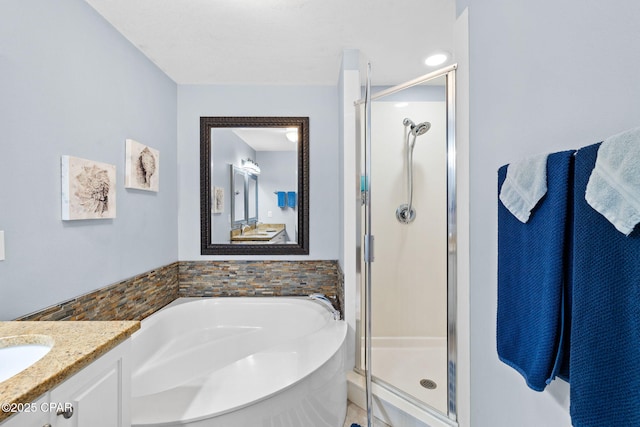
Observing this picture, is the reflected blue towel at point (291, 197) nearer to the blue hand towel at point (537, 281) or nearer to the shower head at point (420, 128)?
the shower head at point (420, 128)

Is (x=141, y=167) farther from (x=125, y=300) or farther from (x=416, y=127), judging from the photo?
(x=416, y=127)

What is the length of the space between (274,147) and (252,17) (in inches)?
42.0

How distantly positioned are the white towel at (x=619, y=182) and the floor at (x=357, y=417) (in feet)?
5.83

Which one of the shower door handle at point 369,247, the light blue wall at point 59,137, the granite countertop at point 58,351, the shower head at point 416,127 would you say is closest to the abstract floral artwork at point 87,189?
the light blue wall at point 59,137

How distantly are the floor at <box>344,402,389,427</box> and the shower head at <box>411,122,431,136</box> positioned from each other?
2.05 meters

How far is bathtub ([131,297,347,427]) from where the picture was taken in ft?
3.92

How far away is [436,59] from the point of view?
2156 millimetres

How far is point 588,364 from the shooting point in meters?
0.55

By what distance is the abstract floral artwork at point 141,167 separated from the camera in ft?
6.06

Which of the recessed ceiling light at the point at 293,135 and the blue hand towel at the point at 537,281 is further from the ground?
the recessed ceiling light at the point at 293,135

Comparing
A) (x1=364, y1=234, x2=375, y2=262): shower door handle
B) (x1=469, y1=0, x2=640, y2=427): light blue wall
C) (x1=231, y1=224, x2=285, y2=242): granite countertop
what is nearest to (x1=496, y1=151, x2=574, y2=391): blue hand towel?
(x1=469, y1=0, x2=640, y2=427): light blue wall

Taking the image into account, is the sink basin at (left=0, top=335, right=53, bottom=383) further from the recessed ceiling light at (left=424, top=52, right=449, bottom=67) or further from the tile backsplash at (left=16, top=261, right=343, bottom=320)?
the recessed ceiling light at (left=424, top=52, right=449, bottom=67)

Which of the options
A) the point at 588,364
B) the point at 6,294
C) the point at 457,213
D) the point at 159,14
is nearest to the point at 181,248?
the point at 6,294

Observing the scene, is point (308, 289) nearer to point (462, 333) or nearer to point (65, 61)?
point (462, 333)
